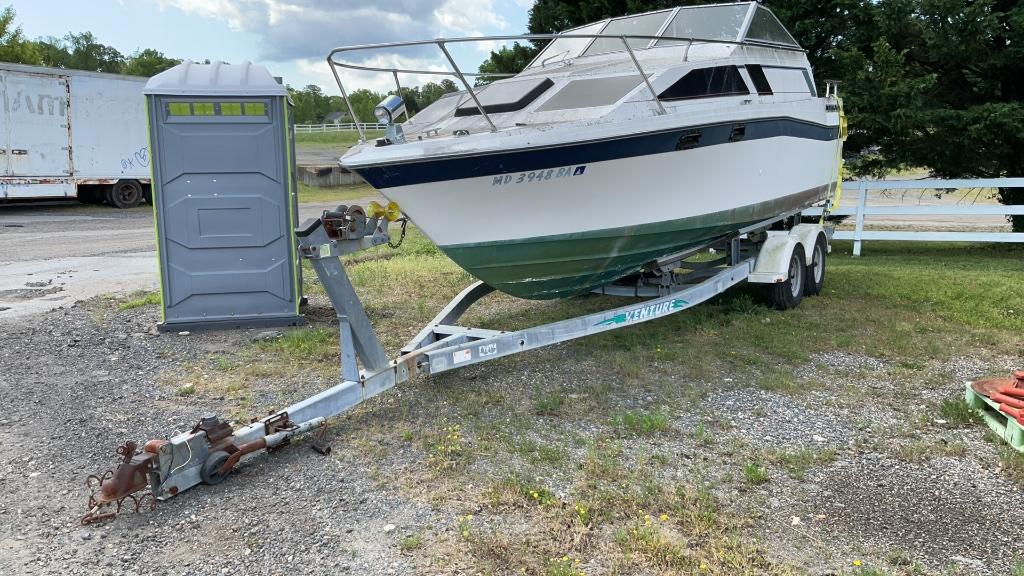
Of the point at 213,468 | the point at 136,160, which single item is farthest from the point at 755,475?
the point at 136,160

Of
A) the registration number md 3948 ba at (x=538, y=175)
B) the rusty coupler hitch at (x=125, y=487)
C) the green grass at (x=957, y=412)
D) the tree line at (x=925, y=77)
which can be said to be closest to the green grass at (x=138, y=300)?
the rusty coupler hitch at (x=125, y=487)

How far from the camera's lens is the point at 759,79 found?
6.05 meters

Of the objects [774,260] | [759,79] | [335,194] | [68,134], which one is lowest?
[335,194]

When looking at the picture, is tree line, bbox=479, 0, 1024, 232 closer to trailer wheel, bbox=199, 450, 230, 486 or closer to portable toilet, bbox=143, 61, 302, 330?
portable toilet, bbox=143, 61, 302, 330

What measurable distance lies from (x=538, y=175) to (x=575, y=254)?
28.1 inches

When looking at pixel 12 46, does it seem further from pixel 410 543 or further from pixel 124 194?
pixel 410 543

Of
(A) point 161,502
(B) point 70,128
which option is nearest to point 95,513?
(A) point 161,502

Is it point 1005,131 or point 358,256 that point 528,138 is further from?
point 1005,131

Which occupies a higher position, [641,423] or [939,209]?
[939,209]

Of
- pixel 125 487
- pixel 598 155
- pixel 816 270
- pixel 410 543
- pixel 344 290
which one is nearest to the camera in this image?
pixel 410 543

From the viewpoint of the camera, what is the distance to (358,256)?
35.6ft

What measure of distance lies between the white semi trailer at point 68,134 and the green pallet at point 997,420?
15547 mm

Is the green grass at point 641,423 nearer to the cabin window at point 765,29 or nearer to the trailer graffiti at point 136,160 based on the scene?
the cabin window at point 765,29

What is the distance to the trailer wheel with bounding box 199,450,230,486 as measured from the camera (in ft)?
11.2
